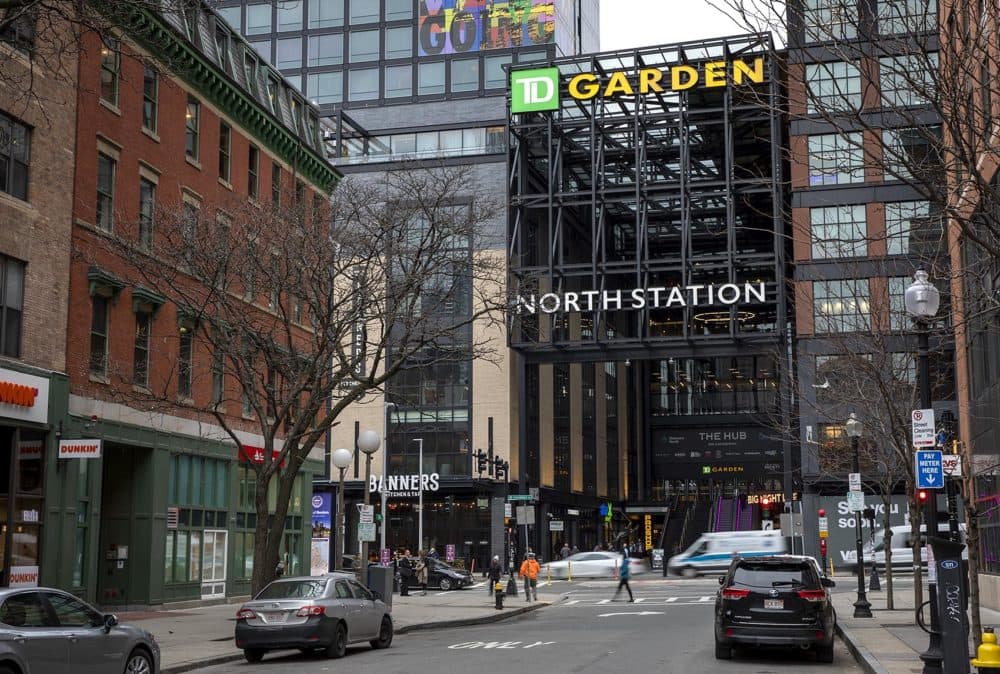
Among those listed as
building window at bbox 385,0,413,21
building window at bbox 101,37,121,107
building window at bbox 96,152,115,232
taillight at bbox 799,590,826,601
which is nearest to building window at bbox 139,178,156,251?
building window at bbox 96,152,115,232

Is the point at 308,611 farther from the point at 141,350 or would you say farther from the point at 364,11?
the point at 364,11

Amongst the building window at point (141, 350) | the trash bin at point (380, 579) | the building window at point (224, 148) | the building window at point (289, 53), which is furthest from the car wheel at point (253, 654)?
the building window at point (289, 53)

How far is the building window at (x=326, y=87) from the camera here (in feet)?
276

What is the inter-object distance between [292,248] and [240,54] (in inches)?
506

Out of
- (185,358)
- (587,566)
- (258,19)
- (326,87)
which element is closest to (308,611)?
(185,358)

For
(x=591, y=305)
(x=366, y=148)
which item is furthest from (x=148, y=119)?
(x=366, y=148)

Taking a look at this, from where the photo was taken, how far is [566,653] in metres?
20.4

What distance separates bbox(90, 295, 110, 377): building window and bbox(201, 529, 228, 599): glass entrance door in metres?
7.32

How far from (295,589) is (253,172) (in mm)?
20314

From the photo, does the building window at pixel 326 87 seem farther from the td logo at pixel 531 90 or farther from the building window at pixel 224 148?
the building window at pixel 224 148

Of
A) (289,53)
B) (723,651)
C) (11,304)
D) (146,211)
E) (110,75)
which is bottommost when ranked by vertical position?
(723,651)

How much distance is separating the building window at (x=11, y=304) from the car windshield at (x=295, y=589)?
8840mm

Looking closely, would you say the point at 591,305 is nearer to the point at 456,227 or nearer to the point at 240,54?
the point at 240,54

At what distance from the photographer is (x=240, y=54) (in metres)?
37.7
